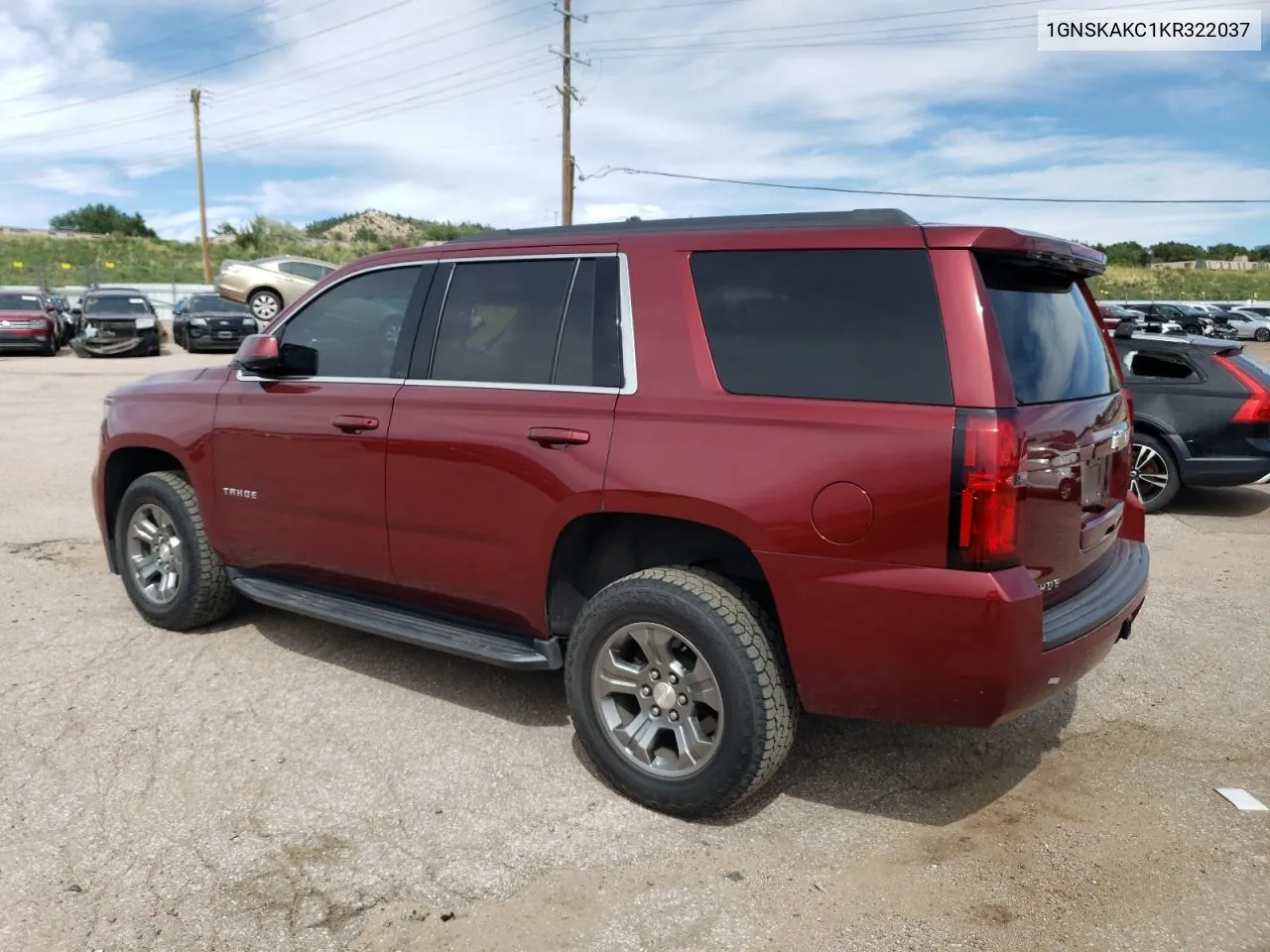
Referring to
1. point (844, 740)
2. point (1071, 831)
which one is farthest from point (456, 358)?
point (1071, 831)

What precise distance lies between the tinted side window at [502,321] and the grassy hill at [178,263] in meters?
30.1

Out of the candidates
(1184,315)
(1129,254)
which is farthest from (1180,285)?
(1184,315)

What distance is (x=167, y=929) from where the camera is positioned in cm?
280

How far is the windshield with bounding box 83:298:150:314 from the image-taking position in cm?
2425

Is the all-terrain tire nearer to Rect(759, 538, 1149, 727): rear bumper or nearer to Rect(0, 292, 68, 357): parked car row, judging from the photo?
Rect(759, 538, 1149, 727): rear bumper

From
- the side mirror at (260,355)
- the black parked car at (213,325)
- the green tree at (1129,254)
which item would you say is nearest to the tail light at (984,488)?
the side mirror at (260,355)

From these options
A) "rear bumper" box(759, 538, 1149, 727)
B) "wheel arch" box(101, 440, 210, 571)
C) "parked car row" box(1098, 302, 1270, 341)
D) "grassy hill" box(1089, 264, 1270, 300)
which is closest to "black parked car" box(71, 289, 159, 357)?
"wheel arch" box(101, 440, 210, 571)

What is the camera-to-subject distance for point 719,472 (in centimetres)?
324

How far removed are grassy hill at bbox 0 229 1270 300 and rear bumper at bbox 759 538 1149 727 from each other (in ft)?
103

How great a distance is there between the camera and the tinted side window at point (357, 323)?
14.3ft

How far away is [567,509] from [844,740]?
1498 mm

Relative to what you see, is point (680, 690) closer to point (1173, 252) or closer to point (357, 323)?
point (357, 323)

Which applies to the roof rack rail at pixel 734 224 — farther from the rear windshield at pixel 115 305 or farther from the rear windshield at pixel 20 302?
the rear windshield at pixel 20 302

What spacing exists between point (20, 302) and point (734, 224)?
2592 centimetres
